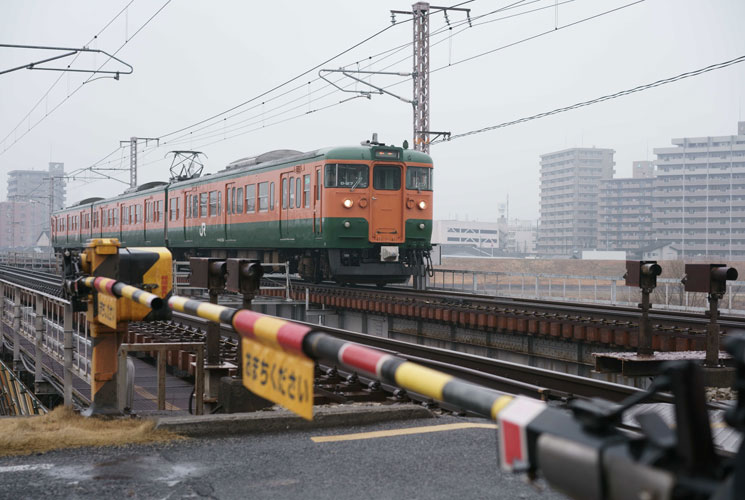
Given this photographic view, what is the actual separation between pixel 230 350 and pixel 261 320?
7693 millimetres

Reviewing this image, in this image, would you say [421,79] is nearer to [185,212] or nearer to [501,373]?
[185,212]

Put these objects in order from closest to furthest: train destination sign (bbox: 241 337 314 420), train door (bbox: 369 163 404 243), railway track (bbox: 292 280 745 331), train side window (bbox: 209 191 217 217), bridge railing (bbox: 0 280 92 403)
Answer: train destination sign (bbox: 241 337 314 420), bridge railing (bbox: 0 280 92 403), railway track (bbox: 292 280 745 331), train door (bbox: 369 163 404 243), train side window (bbox: 209 191 217 217)

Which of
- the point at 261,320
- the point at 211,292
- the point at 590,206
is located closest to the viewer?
the point at 261,320

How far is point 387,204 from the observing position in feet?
66.3

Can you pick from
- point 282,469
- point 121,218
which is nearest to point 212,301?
point 282,469

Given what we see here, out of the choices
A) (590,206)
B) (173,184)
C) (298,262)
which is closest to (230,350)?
(298,262)

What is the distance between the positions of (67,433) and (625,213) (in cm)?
14205

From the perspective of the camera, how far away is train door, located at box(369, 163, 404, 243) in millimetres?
20016

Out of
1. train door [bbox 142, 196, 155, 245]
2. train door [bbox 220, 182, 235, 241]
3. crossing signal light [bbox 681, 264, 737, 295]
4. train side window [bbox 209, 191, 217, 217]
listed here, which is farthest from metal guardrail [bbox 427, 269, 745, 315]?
train door [bbox 142, 196, 155, 245]

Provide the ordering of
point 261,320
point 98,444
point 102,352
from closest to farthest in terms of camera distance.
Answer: point 261,320
point 98,444
point 102,352

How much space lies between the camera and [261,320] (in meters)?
3.16

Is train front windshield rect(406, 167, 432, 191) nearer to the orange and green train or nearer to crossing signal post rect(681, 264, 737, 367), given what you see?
the orange and green train

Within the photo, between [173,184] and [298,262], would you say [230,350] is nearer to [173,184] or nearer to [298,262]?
[298,262]

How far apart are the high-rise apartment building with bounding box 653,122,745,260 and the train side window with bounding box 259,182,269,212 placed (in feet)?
298
